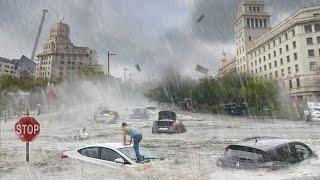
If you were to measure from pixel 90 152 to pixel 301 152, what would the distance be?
5906mm

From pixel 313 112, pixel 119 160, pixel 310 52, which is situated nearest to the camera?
pixel 119 160

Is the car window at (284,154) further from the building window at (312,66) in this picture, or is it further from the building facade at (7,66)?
the building facade at (7,66)

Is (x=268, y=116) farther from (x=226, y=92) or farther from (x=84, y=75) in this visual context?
(x=84, y=75)

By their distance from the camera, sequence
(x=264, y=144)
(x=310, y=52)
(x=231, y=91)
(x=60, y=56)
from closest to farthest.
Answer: (x=264, y=144)
(x=231, y=91)
(x=310, y=52)
(x=60, y=56)

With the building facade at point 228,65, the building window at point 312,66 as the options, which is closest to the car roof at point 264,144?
the building window at point 312,66

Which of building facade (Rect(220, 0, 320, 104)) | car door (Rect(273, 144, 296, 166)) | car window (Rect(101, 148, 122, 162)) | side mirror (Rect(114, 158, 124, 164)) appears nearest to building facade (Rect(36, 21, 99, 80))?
building facade (Rect(220, 0, 320, 104))

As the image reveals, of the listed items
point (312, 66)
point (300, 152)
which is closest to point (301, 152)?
point (300, 152)

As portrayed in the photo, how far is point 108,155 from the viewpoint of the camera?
983 centimetres

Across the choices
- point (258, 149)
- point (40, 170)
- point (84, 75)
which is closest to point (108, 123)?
point (40, 170)

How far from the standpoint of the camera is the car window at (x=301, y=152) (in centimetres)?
975

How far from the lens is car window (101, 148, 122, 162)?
970 cm

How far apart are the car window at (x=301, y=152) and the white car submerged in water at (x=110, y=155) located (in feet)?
13.4

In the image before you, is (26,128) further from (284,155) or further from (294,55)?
(294,55)

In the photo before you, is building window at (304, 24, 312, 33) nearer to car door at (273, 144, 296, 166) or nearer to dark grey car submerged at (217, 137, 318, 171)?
dark grey car submerged at (217, 137, 318, 171)
